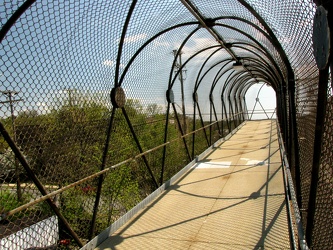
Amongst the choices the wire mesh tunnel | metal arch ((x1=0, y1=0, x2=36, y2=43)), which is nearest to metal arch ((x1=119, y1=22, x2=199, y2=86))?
the wire mesh tunnel

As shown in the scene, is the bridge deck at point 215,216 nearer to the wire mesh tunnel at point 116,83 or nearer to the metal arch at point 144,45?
the wire mesh tunnel at point 116,83

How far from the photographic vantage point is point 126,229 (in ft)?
12.8

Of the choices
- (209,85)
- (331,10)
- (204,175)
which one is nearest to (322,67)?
(331,10)

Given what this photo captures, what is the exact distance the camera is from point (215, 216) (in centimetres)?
407

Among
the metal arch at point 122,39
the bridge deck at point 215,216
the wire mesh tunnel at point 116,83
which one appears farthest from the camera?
the metal arch at point 122,39

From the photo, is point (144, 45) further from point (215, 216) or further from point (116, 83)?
point (215, 216)

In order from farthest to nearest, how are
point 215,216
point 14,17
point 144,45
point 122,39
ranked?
point 144,45 < point 122,39 < point 215,216 < point 14,17

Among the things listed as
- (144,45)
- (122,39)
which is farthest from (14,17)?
(144,45)

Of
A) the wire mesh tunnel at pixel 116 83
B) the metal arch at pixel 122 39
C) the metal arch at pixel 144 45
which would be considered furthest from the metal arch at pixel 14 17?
the metal arch at pixel 144 45

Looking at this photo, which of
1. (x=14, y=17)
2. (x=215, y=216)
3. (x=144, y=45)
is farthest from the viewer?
(x=144, y=45)

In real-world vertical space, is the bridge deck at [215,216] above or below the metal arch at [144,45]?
below

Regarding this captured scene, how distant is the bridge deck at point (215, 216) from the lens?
3361mm

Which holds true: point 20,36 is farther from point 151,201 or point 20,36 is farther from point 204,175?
point 204,175

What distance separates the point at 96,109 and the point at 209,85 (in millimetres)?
8709
